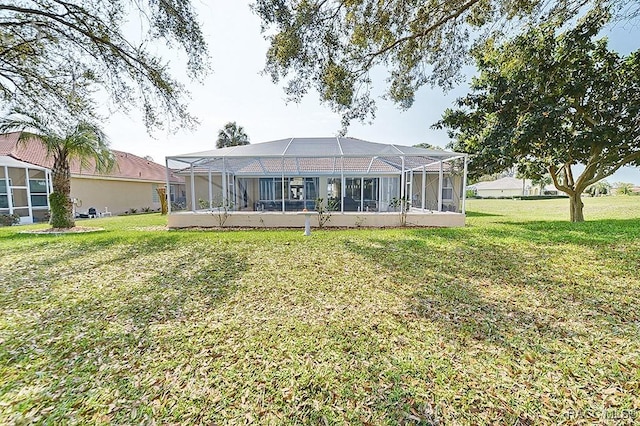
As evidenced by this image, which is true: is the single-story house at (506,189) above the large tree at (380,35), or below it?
below

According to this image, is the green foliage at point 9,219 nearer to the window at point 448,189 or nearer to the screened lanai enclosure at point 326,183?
the screened lanai enclosure at point 326,183

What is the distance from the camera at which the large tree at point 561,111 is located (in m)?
8.02

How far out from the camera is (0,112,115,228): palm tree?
9.83 metres

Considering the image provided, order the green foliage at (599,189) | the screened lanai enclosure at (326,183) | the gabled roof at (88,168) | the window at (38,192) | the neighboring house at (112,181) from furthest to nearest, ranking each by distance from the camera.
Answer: the green foliage at (599,189)
the neighboring house at (112,181)
the gabled roof at (88,168)
the window at (38,192)
the screened lanai enclosure at (326,183)

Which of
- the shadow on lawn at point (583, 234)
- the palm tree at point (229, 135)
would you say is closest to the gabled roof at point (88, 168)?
the palm tree at point (229, 135)

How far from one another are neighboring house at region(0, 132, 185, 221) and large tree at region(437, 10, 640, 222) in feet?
56.3

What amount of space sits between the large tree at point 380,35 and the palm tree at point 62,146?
7671 mm

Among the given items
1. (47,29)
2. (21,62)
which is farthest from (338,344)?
(21,62)

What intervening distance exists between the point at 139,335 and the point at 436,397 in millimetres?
3121

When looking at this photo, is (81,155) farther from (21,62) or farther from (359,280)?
(359,280)

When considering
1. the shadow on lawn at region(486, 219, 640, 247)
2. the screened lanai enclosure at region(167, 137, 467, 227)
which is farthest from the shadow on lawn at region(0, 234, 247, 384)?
the shadow on lawn at region(486, 219, 640, 247)

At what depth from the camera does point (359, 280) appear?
16.4ft

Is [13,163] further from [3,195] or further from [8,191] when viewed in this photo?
[3,195]

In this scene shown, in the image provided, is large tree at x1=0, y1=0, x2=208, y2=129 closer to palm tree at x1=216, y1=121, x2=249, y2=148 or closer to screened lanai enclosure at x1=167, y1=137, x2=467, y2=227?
screened lanai enclosure at x1=167, y1=137, x2=467, y2=227
